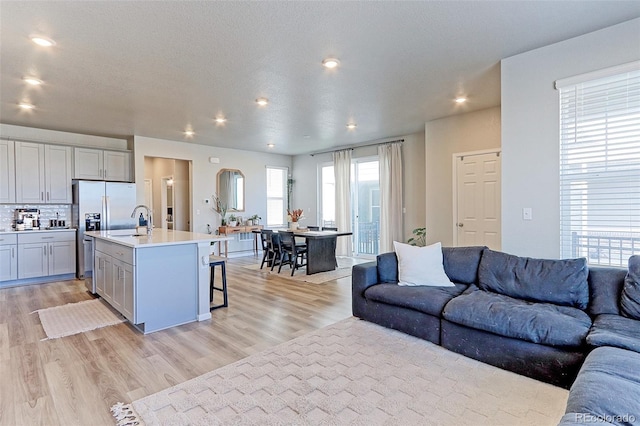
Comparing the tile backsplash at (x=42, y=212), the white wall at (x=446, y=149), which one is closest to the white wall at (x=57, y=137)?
the tile backsplash at (x=42, y=212)

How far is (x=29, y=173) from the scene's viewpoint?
222 inches

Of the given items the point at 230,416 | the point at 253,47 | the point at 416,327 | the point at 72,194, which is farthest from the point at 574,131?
the point at 72,194

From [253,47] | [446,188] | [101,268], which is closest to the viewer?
[253,47]

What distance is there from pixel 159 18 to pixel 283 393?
9.52ft

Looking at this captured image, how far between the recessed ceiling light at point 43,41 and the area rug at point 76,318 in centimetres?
271

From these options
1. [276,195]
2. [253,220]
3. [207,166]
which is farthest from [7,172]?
[276,195]

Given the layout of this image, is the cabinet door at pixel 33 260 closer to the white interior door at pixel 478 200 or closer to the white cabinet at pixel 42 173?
the white cabinet at pixel 42 173

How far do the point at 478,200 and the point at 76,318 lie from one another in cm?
573

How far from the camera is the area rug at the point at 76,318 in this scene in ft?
11.2

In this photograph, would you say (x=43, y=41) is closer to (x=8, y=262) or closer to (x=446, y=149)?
(x=8, y=262)

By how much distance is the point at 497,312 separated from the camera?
2533 mm

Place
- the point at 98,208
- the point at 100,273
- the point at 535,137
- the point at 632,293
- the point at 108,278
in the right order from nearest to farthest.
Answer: the point at 632,293 < the point at 535,137 < the point at 108,278 < the point at 100,273 < the point at 98,208

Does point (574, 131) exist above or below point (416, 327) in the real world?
above

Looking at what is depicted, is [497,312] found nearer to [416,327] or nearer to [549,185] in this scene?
[416,327]
